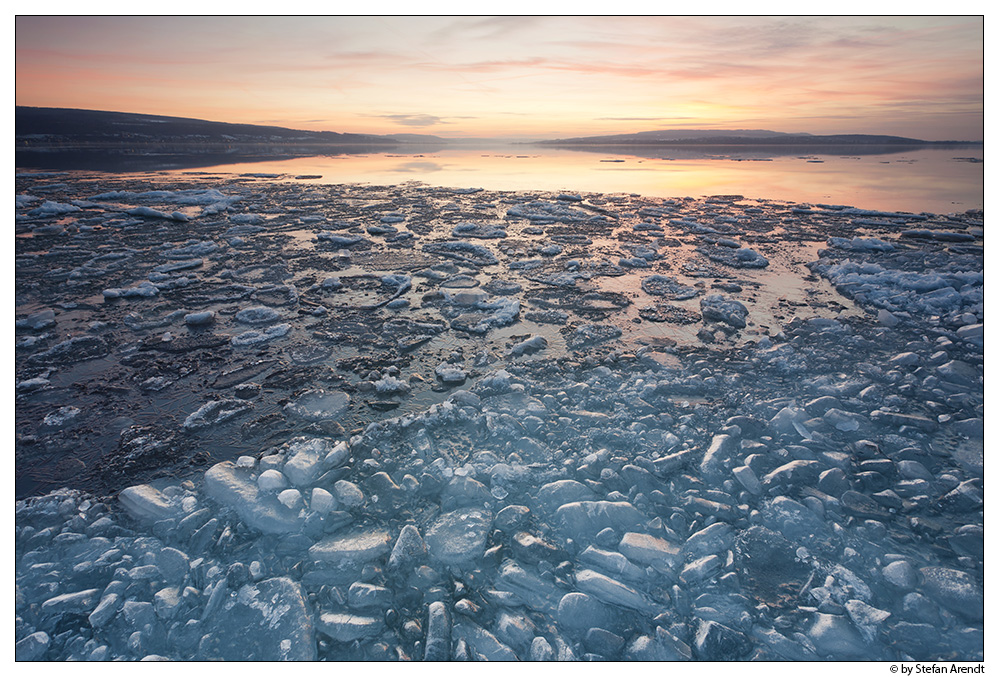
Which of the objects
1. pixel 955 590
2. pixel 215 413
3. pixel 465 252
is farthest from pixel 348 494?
pixel 465 252

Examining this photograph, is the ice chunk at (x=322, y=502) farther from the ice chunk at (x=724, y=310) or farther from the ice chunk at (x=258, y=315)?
the ice chunk at (x=724, y=310)

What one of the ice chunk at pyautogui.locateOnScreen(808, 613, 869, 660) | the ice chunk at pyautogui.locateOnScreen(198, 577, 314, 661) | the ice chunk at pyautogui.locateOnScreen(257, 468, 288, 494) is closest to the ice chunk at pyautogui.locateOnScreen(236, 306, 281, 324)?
the ice chunk at pyautogui.locateOnScreen(257, 468, 288, 494)

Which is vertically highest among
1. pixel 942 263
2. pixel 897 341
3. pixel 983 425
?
pixel 942 263

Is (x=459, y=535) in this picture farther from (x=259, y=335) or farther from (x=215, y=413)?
(x=259, y=335)

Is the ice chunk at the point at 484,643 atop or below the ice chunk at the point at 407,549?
below

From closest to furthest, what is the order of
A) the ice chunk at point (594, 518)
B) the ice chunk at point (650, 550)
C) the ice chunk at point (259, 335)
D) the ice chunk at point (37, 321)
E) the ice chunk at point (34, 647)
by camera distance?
the ice chunk at point (34, 647) → the ice chunk at point (650, 550) → the ice chunk at point (594, 518) → the ice chunk at point (259, 335) → the ice chunk at point (37, 321)

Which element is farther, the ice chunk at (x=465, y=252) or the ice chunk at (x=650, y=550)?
the ice chunk at (x=465, y=252)

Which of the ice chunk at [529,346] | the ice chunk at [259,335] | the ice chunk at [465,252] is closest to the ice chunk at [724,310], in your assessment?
the ice chunk at [529,346]

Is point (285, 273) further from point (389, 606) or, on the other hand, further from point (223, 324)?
point (389, 606)

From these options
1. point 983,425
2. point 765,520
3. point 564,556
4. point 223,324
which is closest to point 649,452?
point 765,520
